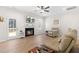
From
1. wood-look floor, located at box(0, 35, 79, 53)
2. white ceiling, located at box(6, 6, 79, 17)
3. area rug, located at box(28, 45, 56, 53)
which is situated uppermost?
white ceiling, located at box(6, 6, 79, 17)

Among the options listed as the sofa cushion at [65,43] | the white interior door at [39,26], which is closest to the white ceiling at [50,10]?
the white interior door at [39,26]

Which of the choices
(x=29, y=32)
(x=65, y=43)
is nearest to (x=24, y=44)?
(x=29, y=32)

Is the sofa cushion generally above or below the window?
below

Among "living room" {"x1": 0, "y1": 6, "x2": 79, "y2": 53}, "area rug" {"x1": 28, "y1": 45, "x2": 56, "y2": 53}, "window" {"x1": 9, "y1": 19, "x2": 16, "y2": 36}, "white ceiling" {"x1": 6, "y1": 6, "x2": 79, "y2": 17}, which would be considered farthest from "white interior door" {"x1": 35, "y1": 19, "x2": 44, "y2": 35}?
"window" {"x1": 9, "y1": 19, "x2": 16, "y2": 36}

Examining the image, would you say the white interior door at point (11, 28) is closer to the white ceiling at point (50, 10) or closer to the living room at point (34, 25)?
the living room at point (34, 25)

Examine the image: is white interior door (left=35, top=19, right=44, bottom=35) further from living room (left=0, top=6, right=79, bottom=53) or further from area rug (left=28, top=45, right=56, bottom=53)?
area rug (left=28, top=45, right=56, bottom=53)

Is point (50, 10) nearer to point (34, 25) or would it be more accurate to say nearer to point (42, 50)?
point (34, 25)

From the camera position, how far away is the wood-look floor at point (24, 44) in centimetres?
171

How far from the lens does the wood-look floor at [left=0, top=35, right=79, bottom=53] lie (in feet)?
5.60

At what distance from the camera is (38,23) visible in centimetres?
188

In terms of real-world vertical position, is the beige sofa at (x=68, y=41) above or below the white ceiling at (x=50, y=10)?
below
